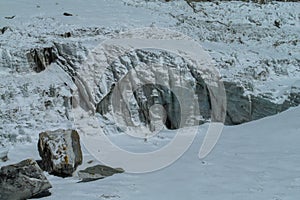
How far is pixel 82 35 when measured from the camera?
43.6ft

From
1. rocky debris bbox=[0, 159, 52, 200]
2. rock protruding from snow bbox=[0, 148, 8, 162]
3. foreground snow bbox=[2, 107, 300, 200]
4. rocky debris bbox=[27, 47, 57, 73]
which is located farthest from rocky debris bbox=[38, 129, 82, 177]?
rocky debris bbox=[27, 47, 57, 73]

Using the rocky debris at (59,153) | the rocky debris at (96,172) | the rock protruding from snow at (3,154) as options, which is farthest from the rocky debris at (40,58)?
the rocky debris at (96,172)

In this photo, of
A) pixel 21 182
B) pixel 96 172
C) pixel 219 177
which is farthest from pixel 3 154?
pixel 219 177

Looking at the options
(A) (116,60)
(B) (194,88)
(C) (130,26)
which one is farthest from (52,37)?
(B) (194,88)

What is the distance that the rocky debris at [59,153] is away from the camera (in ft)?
25.5

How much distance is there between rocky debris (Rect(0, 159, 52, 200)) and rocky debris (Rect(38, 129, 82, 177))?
4.22ft

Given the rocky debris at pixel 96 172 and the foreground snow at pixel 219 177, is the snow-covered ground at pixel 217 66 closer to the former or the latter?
the foreground snow at pixel 219 177

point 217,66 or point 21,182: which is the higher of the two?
point 217,66

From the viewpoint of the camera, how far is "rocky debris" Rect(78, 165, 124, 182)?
742cm

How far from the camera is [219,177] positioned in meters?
7.05

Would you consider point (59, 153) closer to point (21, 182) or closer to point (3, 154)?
point (21, 182)

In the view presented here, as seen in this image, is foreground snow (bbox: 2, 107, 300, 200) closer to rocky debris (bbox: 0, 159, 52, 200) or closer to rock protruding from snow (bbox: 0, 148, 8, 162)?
rock protruding from snow (bbox: 0, 148, 8, 162)

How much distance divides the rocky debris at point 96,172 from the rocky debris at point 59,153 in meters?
0.31

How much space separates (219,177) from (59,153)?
3220 millimetres
